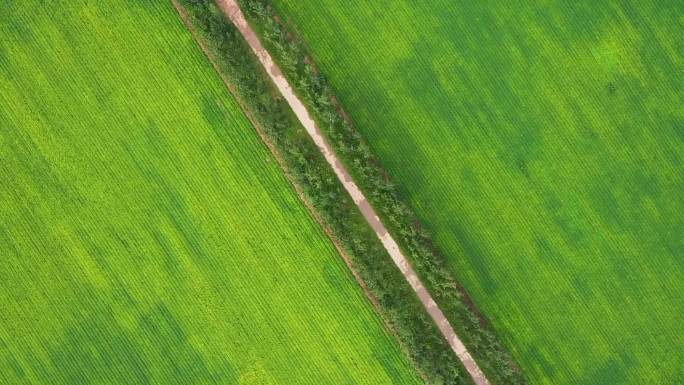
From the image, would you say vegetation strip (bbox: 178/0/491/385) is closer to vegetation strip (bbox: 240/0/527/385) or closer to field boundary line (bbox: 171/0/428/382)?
field boundary line (bbox: 171/0/428/382)

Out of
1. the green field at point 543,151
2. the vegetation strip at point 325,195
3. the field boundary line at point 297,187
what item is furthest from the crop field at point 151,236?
the green field at point 543,151

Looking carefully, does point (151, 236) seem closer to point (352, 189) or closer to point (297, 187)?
point (297, 187)

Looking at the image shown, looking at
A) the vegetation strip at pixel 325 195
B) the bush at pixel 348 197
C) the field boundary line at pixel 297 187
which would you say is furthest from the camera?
the field boundary line at pixel 297 187

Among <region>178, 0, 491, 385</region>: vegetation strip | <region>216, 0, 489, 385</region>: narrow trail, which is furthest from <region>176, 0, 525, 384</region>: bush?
<region>216, 0, 489, 385</region>: narrow trail

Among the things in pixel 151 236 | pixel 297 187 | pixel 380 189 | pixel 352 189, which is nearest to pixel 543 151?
pixel 380 189

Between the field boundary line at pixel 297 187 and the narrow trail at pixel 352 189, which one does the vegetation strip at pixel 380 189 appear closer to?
the narrow trail at pixel 352 189

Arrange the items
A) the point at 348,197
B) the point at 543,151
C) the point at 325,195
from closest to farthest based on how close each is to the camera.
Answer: the point at 325,195 < the point at 543,151 < the point at 348,197

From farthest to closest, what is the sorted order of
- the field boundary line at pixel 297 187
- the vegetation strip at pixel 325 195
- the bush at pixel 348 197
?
the field boundary line at pixel 297 187 → the bush at pixel 348 197 → the vegetation strip at pixel 325 195
